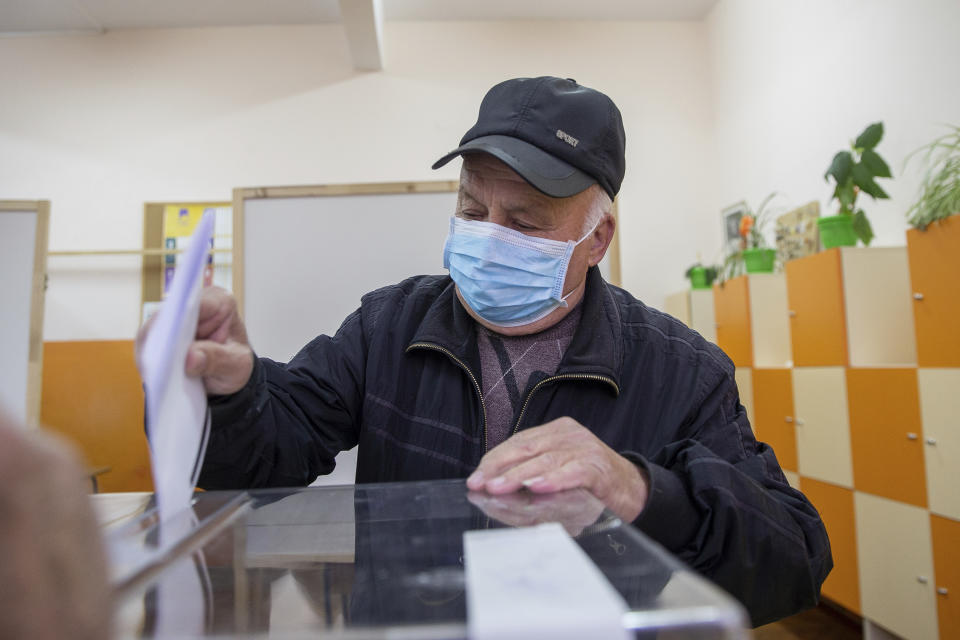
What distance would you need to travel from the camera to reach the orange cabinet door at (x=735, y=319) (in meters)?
3.33

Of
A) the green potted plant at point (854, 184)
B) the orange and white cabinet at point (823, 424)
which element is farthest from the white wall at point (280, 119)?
the green potted plant at point (854, 184)

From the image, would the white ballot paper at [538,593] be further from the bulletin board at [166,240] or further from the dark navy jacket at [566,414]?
the bulletin board at [166,240]

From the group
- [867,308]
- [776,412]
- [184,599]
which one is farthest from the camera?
[776,412]

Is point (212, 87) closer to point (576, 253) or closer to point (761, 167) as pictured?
point (761, 167)

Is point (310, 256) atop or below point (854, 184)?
below

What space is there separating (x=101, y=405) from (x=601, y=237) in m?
3.93

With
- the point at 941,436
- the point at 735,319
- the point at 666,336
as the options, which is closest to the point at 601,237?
the point at 666,336

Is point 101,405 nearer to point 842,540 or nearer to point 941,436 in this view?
point 842,540

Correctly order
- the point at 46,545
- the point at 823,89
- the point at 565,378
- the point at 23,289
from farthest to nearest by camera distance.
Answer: the point at 823,89 < the point at 23,289 < the point at 565,378 < the point at 46,545

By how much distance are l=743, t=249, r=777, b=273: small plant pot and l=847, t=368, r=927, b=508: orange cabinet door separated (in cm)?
105

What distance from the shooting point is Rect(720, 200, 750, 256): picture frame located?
13.2 feet

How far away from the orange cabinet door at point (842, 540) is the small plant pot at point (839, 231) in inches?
37.8

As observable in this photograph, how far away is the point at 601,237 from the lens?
1300 mm

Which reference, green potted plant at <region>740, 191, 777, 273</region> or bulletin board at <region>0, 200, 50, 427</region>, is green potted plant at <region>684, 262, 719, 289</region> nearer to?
green potted plant at <region>740, 191, 777, 273</region>
